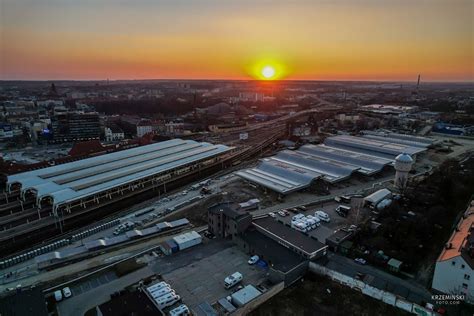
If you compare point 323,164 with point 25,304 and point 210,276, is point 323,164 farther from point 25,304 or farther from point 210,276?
point 25,304

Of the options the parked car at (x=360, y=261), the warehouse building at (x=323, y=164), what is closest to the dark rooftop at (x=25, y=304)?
the parked car at (x=360, y=261)

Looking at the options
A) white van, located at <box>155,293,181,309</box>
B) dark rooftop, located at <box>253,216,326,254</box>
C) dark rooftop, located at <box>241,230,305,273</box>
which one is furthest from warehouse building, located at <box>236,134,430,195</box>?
white van, located at <box>155,293,181,309</box>

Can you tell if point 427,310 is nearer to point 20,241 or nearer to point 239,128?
point 20,241

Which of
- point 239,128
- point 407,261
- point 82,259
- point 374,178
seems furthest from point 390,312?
point 239,128

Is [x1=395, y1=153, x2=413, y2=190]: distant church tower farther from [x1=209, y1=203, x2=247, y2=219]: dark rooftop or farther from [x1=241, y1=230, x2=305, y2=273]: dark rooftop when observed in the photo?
[x1=209, y1=203, x2=247, y2=219]: dark rooftop

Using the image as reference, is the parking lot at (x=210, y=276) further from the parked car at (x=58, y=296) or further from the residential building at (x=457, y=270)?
the residential building at (x=457, y=270)

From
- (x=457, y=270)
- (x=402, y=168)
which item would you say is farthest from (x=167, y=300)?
(x=402, y=168)
